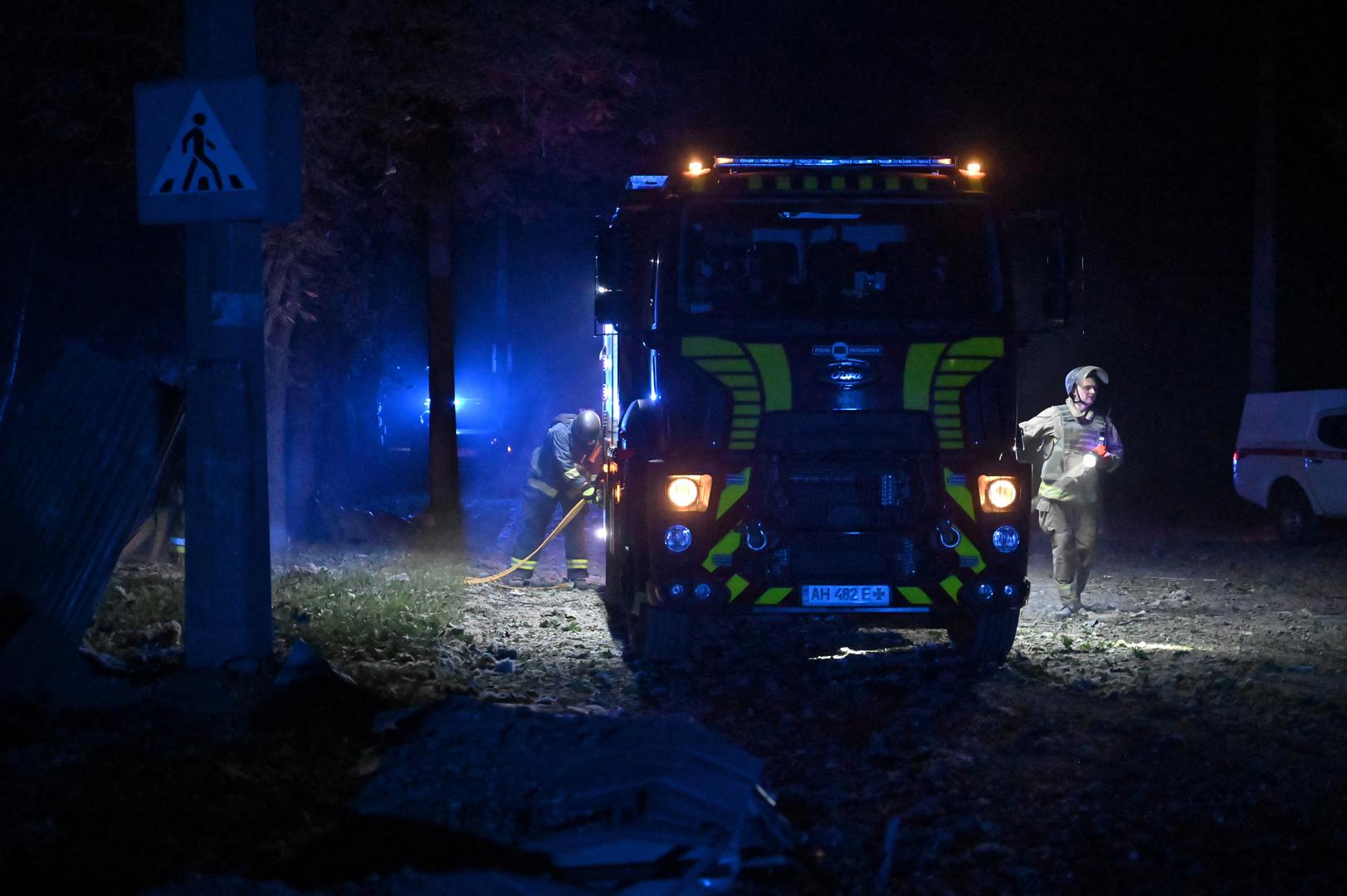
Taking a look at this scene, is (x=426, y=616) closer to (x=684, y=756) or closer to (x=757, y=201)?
(x=757, y=201)

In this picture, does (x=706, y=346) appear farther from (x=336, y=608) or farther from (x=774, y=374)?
(x=336, y=608)

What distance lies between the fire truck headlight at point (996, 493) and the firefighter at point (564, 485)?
530 cm

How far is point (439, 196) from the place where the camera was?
54.0ft

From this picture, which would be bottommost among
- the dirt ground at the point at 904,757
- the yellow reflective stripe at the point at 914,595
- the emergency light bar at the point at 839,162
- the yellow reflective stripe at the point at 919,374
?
the dirt ground at the point at 904,757

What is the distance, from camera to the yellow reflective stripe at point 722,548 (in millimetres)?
8336

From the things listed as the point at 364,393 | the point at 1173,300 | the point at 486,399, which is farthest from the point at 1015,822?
the point at 486,399

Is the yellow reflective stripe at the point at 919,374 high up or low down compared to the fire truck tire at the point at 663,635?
up

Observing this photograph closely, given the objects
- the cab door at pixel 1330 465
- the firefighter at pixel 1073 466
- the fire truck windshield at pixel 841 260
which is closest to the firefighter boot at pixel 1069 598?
the firefighter at pixel 1073 466

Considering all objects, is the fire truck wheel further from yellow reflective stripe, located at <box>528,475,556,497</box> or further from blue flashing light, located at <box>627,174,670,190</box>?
blue flashing light, located at <box>627,174,670,190</box>

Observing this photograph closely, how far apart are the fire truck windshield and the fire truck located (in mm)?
Result: 11

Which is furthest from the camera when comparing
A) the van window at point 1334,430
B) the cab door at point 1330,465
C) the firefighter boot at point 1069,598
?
the van window at point 1334,430

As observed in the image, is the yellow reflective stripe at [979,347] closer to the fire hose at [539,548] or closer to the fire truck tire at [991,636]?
the fire truck tire at [991,636]

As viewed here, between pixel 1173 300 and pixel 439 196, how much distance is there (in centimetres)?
2072

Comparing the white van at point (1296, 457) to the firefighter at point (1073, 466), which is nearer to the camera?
the firefighter at point (1073, 466)
